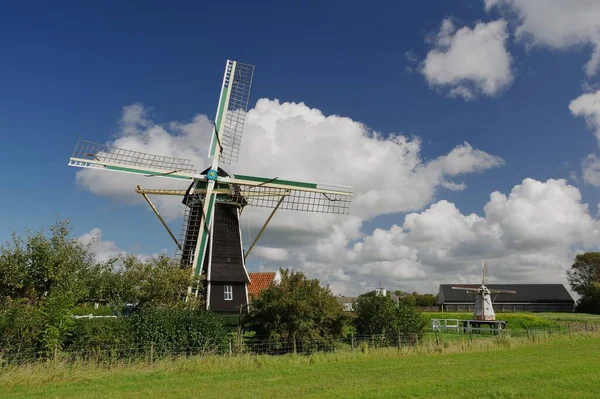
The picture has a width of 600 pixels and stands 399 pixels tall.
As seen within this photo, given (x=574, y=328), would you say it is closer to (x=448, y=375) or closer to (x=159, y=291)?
(x=448, y=375)

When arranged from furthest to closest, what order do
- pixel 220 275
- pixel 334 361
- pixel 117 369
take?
pixel 220 275 → pixel 334 361 → pixel 117 369

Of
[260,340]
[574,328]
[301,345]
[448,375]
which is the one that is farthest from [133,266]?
[574,328]

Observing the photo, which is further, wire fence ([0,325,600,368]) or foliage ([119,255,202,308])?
foliage ([119,255,202,308])

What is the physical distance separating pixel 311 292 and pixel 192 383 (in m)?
8.42

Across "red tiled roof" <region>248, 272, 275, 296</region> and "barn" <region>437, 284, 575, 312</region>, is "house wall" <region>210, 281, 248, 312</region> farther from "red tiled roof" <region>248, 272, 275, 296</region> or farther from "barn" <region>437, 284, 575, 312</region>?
"barn" <region>437, 284, 575, 312</region>

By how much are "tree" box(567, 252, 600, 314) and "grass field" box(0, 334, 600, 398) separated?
61753 mm

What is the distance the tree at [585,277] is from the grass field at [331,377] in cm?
6175

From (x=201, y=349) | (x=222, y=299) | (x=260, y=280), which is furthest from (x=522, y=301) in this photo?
(x=201, y=349)

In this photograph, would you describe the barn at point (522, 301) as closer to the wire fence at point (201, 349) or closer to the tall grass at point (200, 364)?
the wire fence at point (201, 349)

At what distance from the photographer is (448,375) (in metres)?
13.4

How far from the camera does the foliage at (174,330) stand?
1717cm

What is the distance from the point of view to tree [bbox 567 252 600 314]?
71875mm

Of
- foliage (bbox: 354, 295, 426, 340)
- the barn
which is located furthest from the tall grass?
the barn

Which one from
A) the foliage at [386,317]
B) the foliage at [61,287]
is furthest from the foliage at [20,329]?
the foliage at [386,317]
